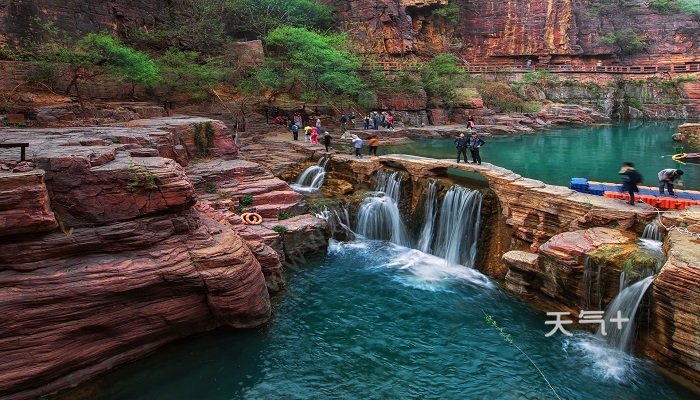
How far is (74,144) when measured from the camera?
11.7 meters

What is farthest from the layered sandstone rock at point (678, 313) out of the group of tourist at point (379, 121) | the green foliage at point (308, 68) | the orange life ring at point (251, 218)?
the green foliage at point (308, 68)

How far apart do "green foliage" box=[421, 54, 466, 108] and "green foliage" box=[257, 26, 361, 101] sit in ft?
26.4

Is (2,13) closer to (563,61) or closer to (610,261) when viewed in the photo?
(610,261)

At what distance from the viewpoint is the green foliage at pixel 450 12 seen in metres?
52.4

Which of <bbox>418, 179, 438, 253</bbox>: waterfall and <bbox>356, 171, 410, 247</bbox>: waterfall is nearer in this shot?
<bbox>418, 179, 438, 253</bbox>: waterfall

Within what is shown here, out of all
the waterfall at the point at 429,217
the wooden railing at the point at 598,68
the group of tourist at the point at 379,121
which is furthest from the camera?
the wooden railing at the point at 598,68

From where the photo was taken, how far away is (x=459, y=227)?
50.4 feet

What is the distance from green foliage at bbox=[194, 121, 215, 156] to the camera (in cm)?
1911

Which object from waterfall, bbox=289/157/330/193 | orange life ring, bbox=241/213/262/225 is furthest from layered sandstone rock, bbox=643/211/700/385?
waterfall, bbox=289/157/330/193

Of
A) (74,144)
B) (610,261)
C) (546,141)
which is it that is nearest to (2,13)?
(74,144)

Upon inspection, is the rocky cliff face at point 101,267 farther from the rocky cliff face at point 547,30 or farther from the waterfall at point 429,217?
Answer: the rocky cliff face at point 547,30

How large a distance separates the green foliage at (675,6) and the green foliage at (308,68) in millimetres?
45708

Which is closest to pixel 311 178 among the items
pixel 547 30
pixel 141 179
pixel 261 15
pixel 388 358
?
pixel 141 179

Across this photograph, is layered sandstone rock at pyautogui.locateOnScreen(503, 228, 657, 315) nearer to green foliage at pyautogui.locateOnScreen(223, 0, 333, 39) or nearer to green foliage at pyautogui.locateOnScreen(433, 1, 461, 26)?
green foliage at pyautogui.locateOnScreen(223, 0, 333, 39)
